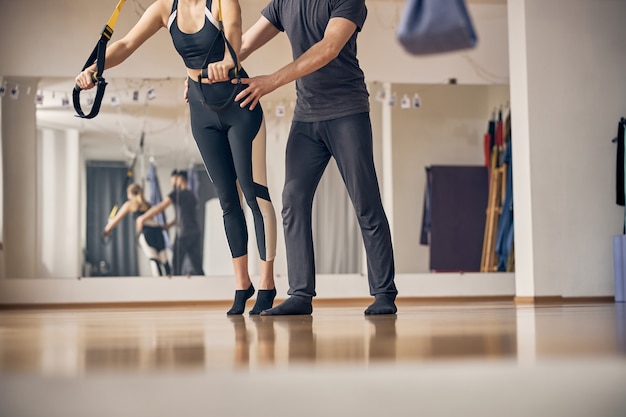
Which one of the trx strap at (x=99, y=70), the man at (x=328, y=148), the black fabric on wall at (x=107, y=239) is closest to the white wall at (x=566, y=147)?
the man at (x=328, y=148)

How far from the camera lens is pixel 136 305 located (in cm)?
710

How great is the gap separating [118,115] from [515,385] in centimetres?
684

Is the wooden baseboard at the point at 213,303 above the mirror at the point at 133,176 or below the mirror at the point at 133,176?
below

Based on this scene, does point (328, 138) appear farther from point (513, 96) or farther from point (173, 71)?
point (173, 71)

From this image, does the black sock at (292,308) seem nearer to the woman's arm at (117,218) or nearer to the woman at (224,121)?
the woman at (224,121)

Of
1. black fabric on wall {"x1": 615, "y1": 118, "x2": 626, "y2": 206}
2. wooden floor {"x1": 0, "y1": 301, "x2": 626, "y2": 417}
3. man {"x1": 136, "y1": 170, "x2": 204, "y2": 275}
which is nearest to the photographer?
wooden floor {"x1": 0, "y1": 301, "x2": 626, "y2": 417}

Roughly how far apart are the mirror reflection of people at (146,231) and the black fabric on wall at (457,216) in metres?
2.44

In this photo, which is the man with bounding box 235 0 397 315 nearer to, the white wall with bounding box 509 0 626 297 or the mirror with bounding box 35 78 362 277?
the white wall with bounding box 509 0 626 297

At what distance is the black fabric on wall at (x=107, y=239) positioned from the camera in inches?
282

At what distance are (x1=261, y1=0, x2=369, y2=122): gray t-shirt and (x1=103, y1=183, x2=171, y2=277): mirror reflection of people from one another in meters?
4.47

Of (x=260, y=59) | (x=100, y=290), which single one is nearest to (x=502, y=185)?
(x=260, y=59)

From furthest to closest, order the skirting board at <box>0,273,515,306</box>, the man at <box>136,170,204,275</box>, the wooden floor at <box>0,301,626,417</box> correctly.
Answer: the man at <box>136,170,204,275</box>, the skirting board at <box>0,273,515,306</box>, the wooden floor at <box>0,301,626,417</box>

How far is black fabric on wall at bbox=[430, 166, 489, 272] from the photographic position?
7.52m

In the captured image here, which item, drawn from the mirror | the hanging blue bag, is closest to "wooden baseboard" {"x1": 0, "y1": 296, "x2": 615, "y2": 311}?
the mirror
